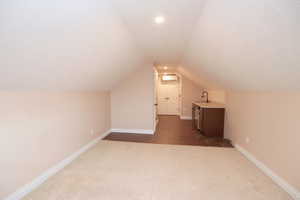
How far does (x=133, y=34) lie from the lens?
7.89 feet

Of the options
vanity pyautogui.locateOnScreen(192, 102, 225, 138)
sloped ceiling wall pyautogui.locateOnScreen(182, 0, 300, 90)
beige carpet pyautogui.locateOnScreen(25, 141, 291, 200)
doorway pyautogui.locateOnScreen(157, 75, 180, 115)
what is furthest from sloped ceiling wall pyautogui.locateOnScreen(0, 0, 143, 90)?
doorway pyautogui.locateOnScreen(157, 75, 180, 115)

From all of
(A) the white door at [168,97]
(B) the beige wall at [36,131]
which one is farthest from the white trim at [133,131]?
(A) the white door at [168,97]

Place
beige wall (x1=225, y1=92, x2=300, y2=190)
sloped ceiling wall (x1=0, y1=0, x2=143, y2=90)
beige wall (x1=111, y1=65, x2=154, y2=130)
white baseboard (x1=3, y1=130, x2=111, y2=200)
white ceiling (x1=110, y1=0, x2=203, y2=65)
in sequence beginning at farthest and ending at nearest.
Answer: beige wall (x1=111, y1=65, x2=154, y2=130) < beige wall (x1=225, y1=92, x2=300, y2=190) < white baseboard (x1=3, y1=130, x2=111, y2=200) < white ceiling (x1=110, y1=0, x2=203, y2=65) < sloped ceiling wall (x1=0, y1=0, x2=143, y2=90)

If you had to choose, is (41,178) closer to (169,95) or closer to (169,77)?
(169,95)

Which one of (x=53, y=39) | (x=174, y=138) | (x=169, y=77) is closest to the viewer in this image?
(x=53, y=39)

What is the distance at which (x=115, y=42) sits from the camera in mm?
2322

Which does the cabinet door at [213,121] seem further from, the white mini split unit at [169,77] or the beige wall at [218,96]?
the white mini split unit at [169,77]

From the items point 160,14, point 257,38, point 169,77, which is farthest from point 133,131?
point 169,77

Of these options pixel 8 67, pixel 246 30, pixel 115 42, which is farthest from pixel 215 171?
pixel 8 67

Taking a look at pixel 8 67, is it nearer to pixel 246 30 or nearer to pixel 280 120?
pixel 246 30

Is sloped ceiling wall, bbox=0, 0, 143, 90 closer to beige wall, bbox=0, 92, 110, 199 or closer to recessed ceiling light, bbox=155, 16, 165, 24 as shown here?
beige wall, bbox=0, 92, 110, 199

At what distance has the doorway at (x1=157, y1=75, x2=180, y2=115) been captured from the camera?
311 inches

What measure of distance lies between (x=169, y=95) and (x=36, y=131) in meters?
6.48

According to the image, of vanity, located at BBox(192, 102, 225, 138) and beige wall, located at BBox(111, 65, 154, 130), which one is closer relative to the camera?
vanity, located at BBox(192, 102, 225, 138)
